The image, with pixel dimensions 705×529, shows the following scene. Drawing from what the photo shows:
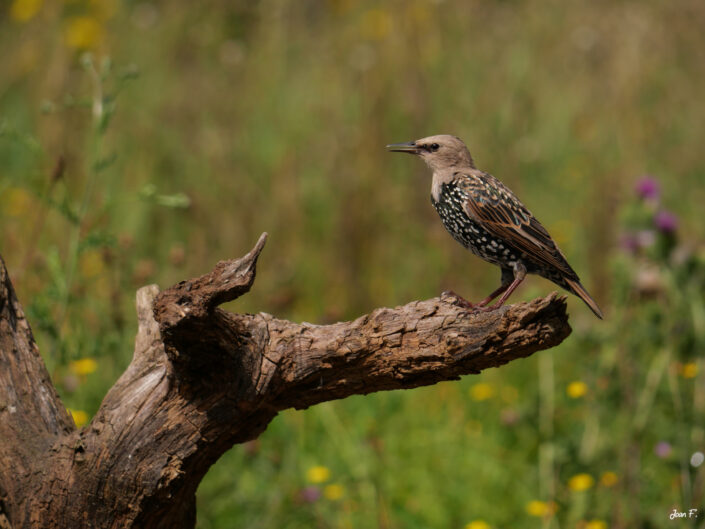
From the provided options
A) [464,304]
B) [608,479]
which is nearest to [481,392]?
[608,479]

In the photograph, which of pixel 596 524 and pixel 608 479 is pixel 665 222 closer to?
pixel 608 479

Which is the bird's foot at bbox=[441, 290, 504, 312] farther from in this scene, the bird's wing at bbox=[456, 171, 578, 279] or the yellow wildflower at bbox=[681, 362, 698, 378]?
the yellow wildflower at bbox=[681, 362, 698, 378]

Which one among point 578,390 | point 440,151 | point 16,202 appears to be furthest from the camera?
point 16,202

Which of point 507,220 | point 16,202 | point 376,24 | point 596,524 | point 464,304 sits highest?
point 376,24

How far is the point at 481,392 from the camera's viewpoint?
5.04m

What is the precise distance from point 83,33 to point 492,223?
555cm

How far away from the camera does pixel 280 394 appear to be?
2.65 metres

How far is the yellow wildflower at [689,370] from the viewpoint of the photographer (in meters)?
4.28

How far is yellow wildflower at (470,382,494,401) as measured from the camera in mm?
5012

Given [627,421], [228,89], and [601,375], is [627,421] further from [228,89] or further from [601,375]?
[228,89]

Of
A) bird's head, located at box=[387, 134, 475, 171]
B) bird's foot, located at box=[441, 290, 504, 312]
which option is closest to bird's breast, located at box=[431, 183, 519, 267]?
bird's head, located at box=[387, 134, 475, 171]

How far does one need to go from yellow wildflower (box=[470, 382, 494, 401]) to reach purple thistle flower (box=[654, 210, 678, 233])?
1350 mm

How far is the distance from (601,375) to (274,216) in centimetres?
285

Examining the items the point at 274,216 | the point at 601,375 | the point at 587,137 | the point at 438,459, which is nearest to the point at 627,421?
the point at 601,375
